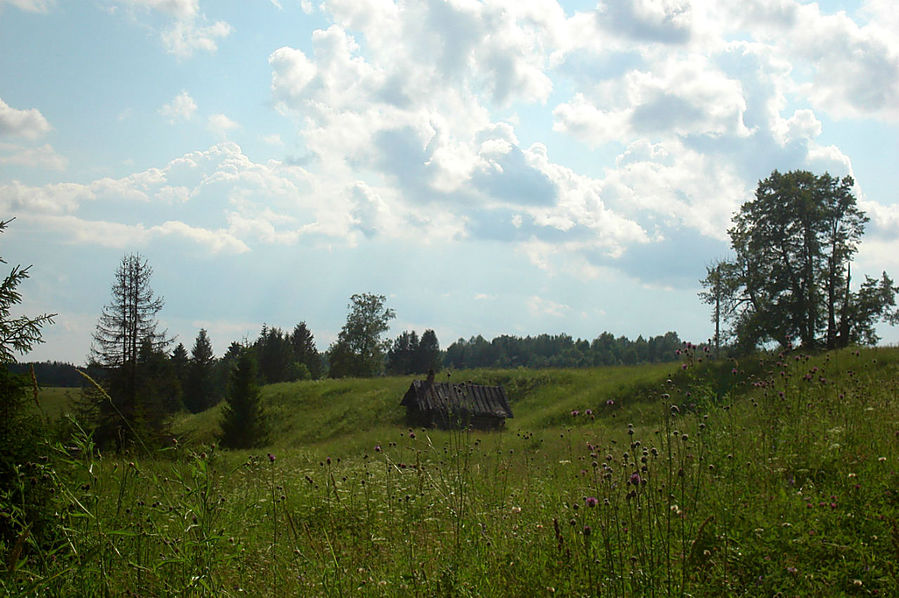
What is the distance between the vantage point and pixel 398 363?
10388 cm

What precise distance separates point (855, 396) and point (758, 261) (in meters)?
29.7

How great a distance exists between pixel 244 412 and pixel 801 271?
105 feet

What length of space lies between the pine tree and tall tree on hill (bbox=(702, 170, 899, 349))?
26.9 m

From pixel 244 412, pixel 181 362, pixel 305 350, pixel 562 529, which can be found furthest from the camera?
pixel 305 350

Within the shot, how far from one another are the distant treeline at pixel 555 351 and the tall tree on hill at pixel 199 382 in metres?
66.9

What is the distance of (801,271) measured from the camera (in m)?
34.0

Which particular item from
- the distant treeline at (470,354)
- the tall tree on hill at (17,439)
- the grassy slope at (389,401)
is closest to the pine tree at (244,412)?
the grassy slope at (389,401)

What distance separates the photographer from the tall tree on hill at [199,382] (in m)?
72.6

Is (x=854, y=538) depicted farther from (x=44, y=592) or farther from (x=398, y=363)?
(x=398, y=363)

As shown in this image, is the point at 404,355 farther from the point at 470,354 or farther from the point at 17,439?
the point at 17,439

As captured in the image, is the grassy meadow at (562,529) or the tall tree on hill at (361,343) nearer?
the grassy meadow at (562,529)

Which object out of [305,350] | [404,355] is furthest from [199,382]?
[404,355]

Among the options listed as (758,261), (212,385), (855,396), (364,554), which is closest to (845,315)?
(758,261)

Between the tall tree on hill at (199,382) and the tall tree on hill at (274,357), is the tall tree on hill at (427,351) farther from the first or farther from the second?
the tall tree on hill at (199,382)
